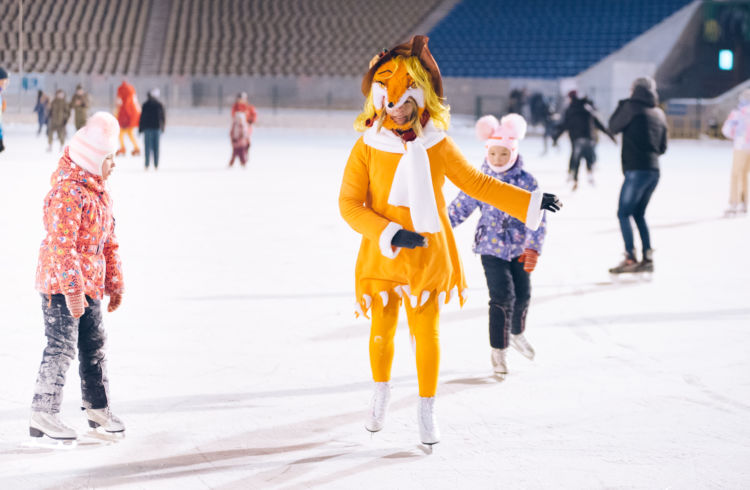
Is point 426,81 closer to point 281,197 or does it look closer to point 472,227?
point 472,227

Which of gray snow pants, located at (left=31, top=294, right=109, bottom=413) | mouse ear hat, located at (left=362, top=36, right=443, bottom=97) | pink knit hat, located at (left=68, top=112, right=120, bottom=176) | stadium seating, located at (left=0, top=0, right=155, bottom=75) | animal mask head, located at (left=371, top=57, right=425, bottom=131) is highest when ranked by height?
stadium seating, located at (left=0, top=0, right=155, bottom=75)

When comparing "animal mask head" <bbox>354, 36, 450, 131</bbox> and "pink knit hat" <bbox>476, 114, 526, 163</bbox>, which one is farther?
"pink knit hat" <bbox>476, 114, 526, 163</bbox>

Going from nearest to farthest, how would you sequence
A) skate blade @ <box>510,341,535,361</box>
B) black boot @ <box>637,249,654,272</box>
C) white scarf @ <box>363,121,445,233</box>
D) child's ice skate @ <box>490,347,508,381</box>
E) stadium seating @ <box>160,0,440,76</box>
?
1. white scarf @ <box>363,121,445,233</box>
2. child's ice skate @ <box>490,347,508,381</box>
3. skate blade @ <box>510,341,535,361</box>
4. black boot @ <box>637,249,654,272</box>
5. stadium seating @ <box>160,0,440,76</box>

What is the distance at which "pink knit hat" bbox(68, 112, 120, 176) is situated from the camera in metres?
3.64

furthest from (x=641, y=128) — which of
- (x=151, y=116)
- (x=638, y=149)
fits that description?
(x=151, y=116)

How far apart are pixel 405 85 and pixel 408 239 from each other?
612 millimetres

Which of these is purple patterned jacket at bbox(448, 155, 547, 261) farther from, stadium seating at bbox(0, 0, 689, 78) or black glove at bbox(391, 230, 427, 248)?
stadium seating at bbox(0, 0, 689, 78)

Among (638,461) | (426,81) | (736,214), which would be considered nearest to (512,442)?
(638,461)

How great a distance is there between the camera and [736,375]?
5008mm

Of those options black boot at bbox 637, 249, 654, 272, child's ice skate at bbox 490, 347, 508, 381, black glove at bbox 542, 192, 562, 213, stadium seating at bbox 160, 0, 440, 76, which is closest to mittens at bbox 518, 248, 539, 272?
child's ice skate at bbox 490, 347, 508, 381

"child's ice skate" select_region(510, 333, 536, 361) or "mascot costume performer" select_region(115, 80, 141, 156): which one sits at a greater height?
"mascot costume performer" select_region(115, 80, 141, 156)

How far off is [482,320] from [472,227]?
14.5 feet

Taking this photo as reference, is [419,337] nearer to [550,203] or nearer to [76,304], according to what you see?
[550,203]

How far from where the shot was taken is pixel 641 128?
7.79 meters
